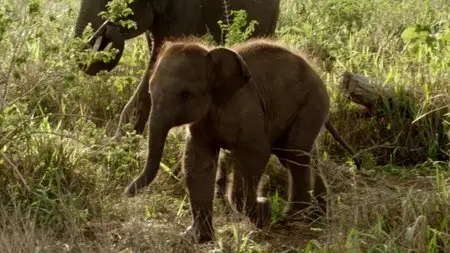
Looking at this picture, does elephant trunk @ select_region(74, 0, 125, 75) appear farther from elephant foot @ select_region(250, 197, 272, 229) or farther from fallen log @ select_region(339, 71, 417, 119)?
elephant foot @ select_region(250, 197, 272, 229)

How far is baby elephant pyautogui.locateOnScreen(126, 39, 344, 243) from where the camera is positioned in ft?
20.9

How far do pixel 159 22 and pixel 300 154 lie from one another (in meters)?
2.91

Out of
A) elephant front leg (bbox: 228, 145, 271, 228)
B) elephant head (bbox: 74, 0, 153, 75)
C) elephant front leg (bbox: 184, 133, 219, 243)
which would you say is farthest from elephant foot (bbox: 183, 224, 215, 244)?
elephant head (bbox: 74, 0, 153, 75)

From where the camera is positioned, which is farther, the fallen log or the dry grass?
the fallen log

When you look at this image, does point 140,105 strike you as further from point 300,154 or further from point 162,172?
point 300,154

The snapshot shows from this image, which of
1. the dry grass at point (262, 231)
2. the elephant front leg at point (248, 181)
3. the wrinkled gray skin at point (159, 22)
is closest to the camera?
the dry grass at point (262, 231)

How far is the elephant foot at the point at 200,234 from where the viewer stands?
6477 millimetres

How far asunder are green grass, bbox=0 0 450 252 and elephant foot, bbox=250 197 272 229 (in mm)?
51

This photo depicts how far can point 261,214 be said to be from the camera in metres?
6.76

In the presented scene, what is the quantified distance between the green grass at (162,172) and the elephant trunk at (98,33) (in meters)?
0.14

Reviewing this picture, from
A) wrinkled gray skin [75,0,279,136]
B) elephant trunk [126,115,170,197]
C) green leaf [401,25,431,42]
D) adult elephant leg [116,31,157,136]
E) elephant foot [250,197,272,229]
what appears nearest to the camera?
elephant trunk [126,115,170,197]

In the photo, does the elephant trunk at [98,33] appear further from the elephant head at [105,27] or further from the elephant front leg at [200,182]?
the elephant front leg at [200,182]

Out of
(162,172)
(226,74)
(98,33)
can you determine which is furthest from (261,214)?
(98,33)

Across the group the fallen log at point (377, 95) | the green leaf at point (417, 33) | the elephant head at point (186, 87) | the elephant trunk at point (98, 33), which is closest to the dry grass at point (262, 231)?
the elephant head at point (186, 87)
